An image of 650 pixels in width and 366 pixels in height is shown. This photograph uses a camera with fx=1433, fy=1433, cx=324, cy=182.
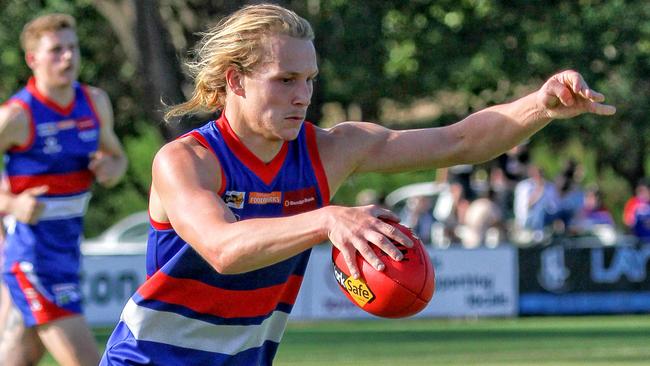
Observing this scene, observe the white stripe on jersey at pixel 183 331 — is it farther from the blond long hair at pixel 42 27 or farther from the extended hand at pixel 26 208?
the blond long hair at pixel 42 27

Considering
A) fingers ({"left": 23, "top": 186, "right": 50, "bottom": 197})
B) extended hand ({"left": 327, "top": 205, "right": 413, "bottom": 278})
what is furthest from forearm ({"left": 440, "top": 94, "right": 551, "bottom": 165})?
fingers ({"left": 23, "top": 186, "right": 50, "bottom": 197})

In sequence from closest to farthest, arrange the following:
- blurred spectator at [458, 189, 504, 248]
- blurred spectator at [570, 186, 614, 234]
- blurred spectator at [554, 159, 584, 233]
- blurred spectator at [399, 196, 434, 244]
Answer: blurred spectator at [458, 189, 504, 248] → blurred spectator at [554, 159, 584, 233] → blurred spectator at [399, 196, 434, 244] → blurred spectator at [570, 186, 614, 234]

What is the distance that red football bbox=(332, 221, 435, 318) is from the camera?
4156mm

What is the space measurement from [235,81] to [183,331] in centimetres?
87

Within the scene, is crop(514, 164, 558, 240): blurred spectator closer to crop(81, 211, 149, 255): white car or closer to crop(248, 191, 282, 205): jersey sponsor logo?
crop(81, 211, 149, 255): white car

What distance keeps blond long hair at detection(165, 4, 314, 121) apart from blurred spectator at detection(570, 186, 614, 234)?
1413 centimetres

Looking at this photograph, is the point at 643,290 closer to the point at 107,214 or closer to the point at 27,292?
the point at 27,292

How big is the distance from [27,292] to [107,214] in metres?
20.7

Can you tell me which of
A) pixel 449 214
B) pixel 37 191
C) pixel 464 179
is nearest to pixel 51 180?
pixel 37 191

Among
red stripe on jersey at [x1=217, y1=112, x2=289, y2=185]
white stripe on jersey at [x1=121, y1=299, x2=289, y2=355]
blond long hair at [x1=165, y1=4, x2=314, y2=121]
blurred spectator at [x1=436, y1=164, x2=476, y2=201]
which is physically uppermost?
blond long hair at [x1=165, y1=4, x2=314, y2=121]

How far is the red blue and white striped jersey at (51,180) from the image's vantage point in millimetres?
7770

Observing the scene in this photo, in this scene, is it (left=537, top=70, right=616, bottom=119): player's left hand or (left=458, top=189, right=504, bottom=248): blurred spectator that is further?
(left=458, top=189, right=504, bottom=248): blurred spectator

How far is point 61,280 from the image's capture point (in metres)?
7.73

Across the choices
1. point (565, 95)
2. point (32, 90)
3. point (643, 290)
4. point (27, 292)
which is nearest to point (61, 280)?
point (27, 292)
